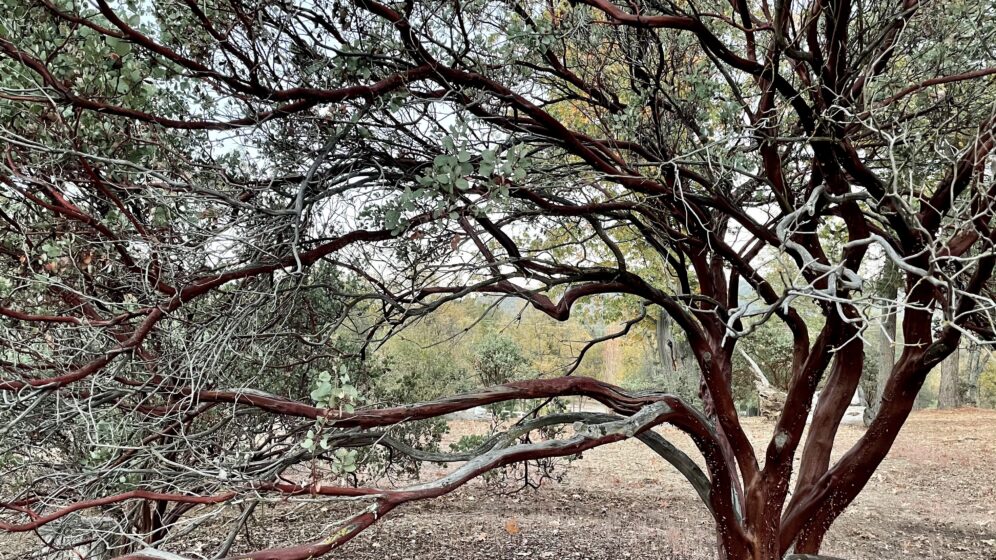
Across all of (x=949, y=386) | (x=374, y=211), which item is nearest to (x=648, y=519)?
(x=374, y=211)

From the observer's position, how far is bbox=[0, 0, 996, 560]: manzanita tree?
2094 millimetres

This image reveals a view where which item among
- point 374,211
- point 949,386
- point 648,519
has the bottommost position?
point 648,519

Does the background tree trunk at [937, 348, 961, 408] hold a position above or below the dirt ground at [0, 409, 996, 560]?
above

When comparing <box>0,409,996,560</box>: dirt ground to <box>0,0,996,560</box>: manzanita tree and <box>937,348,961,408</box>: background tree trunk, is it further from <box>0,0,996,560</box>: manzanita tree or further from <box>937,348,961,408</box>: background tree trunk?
<box>937,348,961,408</box>: background tree trunk

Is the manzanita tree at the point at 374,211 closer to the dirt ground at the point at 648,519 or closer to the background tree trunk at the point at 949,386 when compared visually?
the dirt ground at the point at 648,519

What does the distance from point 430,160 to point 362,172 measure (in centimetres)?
38

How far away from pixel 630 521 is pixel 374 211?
14.9ft

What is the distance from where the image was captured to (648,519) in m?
6.18

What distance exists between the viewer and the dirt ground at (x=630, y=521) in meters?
4.99

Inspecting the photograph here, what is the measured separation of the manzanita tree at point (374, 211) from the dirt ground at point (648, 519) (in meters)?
1.79

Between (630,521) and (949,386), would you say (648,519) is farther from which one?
(949,386)

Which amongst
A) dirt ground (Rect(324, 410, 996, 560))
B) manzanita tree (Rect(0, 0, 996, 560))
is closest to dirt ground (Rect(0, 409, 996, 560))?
dirt ground (Rect(324, 410, 996, 560))

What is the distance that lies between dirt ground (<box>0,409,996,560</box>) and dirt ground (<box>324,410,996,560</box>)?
0.01 metres

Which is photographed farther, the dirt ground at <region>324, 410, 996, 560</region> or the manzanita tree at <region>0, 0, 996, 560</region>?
the dirt ground at <region>324, 410, 996, 560</region>
